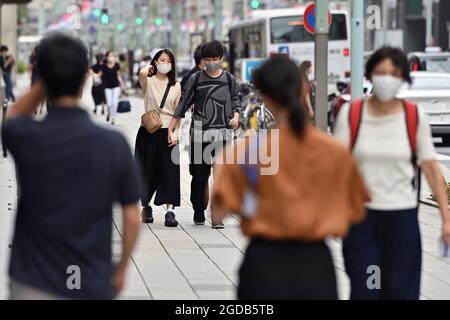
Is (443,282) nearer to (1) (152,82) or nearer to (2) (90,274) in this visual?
(1) (152,82)

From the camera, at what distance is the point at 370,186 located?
→ 6.27 meters

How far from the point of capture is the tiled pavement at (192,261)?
28.9 feet

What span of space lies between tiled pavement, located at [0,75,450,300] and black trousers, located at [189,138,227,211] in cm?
27

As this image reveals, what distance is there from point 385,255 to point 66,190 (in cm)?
223

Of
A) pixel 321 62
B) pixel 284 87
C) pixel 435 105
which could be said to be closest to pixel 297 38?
pixel 435 105

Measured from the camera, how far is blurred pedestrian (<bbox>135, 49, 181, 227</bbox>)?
1241 cm

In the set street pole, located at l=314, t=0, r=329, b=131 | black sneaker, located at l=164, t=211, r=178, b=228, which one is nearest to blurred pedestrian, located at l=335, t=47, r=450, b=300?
black sneaker, located at l=164, t=211, r=178, b=228

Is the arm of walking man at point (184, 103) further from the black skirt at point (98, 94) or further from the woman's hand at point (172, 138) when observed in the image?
the black skirt at point (98, 94)

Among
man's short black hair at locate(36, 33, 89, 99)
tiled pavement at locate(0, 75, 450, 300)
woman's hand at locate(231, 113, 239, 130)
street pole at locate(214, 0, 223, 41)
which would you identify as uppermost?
street pole at locate(214, 0, 223, 41)

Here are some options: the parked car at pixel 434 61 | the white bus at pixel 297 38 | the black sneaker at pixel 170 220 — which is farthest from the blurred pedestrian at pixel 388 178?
the white bus at pixel 297 38

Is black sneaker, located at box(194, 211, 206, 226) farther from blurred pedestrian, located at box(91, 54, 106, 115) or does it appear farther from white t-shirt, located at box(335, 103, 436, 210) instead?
blurred pedestrian, located at box(91, 54, 106, 115)

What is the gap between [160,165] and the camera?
1249 centimetres

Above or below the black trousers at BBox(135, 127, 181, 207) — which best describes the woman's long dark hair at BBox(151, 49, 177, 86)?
above
